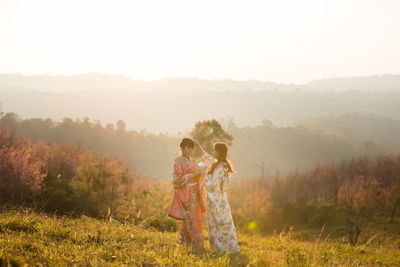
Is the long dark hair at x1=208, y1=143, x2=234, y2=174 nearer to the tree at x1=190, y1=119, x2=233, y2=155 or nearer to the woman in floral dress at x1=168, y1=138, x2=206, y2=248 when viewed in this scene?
the woman in floral dress at x1=168, y1=138, x2=206, y2=248

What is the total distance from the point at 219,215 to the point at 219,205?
236 mm

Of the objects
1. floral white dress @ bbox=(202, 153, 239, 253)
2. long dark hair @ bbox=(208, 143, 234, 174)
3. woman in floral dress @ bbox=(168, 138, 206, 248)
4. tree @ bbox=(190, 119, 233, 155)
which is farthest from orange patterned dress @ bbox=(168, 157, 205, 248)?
tree @ bbox=(190, 119, 233, 155)

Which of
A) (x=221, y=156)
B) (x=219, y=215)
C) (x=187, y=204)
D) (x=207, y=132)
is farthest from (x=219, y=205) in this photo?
(x=207, y=132)

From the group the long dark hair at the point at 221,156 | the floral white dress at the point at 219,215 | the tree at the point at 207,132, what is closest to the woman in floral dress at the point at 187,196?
the floral white dress at the point at 219,215

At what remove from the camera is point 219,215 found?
7.03m

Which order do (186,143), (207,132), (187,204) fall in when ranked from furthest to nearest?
(207,132), (186,143), (187,204)

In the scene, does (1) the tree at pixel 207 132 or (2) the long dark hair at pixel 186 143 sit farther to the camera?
(1) the tree at pixel 207 132

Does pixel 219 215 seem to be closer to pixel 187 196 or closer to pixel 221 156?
pixel 187 196

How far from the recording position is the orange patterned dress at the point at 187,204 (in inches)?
269

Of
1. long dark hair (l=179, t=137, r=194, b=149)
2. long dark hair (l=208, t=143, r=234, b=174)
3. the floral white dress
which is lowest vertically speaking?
the floral white dress

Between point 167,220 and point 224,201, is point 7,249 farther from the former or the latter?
point 167,220

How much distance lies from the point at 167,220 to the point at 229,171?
5798 mm

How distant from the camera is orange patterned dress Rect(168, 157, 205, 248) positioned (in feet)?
22.5

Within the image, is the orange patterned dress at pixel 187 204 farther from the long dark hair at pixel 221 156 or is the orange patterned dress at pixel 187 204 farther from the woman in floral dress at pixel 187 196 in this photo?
the long dark hair at pixel 221 156
